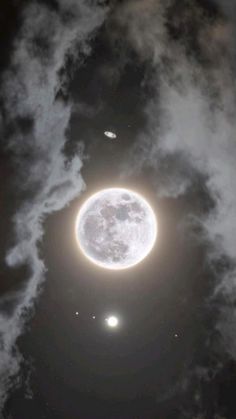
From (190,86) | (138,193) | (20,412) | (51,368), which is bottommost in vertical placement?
(20,412)

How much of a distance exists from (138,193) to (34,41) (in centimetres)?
947

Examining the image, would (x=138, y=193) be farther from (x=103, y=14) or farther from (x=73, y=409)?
(x=73, y=409)

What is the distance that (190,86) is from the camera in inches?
771

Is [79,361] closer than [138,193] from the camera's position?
No

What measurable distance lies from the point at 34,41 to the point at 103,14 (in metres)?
3.43

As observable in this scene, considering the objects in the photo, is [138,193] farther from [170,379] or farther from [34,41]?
[170,379]

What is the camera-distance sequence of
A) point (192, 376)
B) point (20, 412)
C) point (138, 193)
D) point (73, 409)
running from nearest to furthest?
point (138, 193), point (192, 376), point (20, 412), point (73, 409)

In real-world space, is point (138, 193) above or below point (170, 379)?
above

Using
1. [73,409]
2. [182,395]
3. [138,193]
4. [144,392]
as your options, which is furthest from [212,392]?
[138,193]

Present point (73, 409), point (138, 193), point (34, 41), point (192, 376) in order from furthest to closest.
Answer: point (73, 409) → point (192, 376) → point (138, 193) → point (34, 41)

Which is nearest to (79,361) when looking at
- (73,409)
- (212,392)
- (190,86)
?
(73,409)

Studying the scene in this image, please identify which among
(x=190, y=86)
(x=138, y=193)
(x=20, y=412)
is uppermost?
(x=190, y=86)

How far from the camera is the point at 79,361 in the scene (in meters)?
35.0

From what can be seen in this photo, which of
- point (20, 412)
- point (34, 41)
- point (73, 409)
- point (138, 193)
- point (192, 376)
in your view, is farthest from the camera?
point (73, 409)
